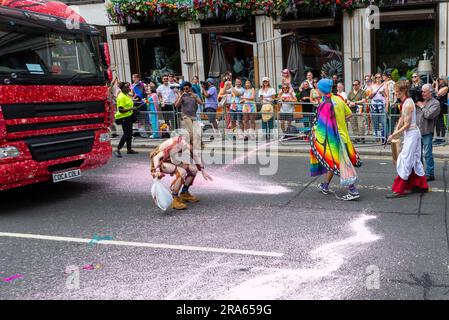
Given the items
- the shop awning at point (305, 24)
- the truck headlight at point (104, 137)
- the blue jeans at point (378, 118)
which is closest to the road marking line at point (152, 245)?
the truck headlight at point (104, 137)

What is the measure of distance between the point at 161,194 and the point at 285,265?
8.58 ft

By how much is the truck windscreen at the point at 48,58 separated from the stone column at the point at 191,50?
11600 millimetres

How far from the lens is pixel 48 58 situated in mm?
8578

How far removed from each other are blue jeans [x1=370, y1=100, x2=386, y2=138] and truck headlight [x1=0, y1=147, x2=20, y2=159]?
26.7ft

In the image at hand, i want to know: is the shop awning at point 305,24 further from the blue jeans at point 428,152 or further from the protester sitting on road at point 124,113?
the blue jeans at point 428,152

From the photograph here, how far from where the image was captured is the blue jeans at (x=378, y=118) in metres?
12.7

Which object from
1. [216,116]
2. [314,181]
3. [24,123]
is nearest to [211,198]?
[314,181]

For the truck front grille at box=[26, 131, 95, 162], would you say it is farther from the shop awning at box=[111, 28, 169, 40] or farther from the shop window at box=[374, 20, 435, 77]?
the shop window at box=[374, 20, 435, 77]

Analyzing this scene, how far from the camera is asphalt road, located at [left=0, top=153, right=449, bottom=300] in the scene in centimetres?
524

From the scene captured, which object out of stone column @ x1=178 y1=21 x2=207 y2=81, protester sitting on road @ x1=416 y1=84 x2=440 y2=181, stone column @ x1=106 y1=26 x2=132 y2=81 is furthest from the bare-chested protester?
stone column @ x1=106 y1=26 x2=132 y2=81

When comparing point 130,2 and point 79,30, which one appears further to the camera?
point 130,2

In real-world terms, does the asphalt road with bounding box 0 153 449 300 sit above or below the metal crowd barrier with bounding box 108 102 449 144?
below
